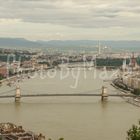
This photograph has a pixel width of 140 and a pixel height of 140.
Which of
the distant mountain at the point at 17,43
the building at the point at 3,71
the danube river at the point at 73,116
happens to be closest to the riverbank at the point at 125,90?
the danube river at the point at 73,116

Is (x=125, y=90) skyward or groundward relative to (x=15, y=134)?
groundward

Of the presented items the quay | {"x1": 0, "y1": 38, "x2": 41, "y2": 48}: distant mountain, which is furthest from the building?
{"x1": 0, "y1": 38, "x2": 41, "y2": 48}: distant mountain

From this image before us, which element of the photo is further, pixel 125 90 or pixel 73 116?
pixel 125 90

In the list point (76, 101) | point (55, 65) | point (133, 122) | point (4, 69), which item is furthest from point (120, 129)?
point (55, 65)

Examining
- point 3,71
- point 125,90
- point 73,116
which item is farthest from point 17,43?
point 73,116

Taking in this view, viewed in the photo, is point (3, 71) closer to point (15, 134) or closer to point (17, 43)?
point (15, 134)

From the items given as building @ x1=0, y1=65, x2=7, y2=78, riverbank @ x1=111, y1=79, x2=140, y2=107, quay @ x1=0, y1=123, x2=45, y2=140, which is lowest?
riverbank @ x1=111, y1=79, x2=140, y2=107

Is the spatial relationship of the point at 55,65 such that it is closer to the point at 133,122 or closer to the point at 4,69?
the point at 4,69

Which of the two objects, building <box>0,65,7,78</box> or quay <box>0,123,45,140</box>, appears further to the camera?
building <box>0,65,7,78</box>

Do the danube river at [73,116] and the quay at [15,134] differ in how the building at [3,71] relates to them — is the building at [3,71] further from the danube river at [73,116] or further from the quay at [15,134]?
the quay at [15,134]

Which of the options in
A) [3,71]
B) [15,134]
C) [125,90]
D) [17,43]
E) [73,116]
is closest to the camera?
[15,134]

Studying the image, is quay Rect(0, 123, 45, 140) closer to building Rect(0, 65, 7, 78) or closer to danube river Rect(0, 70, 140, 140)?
danube river Rect(0, 70, 140, 140)
